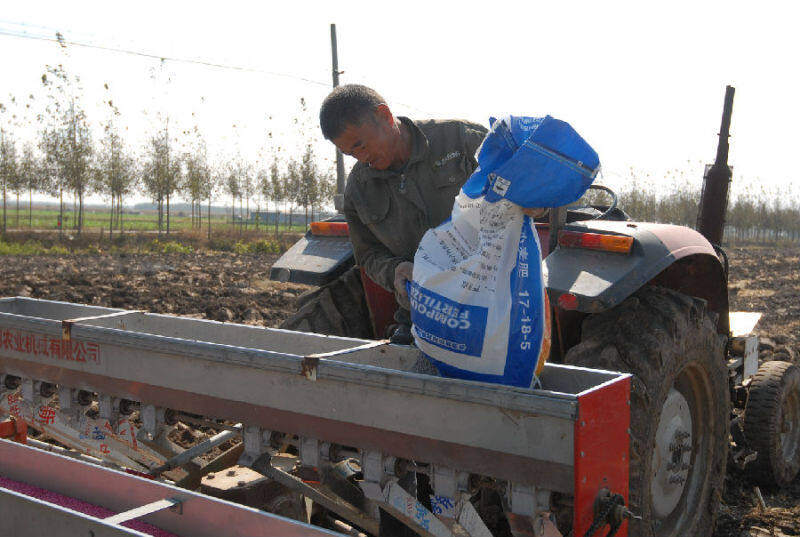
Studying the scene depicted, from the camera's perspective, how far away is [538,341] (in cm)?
220

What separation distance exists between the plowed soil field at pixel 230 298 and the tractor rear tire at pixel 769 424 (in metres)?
0.10

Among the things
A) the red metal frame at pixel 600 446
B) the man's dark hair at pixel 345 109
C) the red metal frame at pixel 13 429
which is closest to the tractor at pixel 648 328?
the red metal frame at pixel 600 446

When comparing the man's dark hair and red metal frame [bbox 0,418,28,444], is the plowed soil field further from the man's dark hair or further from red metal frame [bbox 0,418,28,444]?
red metal frame [bbox 0,418,28,444]

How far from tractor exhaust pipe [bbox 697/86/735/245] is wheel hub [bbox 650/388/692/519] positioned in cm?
204

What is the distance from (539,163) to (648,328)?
3.15 feet

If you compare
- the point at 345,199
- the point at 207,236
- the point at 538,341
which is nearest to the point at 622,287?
the point at 538,341

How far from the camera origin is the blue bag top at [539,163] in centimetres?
219

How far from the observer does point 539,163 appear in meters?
2.20

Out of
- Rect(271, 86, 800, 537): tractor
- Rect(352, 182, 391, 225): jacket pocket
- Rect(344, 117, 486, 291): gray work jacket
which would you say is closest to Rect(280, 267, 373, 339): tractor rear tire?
Rect(271, 86, 800, 537): tractor

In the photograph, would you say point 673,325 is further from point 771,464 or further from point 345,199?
point 771,464

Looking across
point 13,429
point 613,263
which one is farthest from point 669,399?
point 13,429

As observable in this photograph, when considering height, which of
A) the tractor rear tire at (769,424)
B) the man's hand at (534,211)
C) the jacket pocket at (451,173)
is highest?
the jacket pocket at (451,173)

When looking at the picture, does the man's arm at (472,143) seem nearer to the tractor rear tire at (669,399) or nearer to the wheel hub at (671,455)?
the tractor rear tire at (669,399)

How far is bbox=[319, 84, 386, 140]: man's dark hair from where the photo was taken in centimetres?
291
